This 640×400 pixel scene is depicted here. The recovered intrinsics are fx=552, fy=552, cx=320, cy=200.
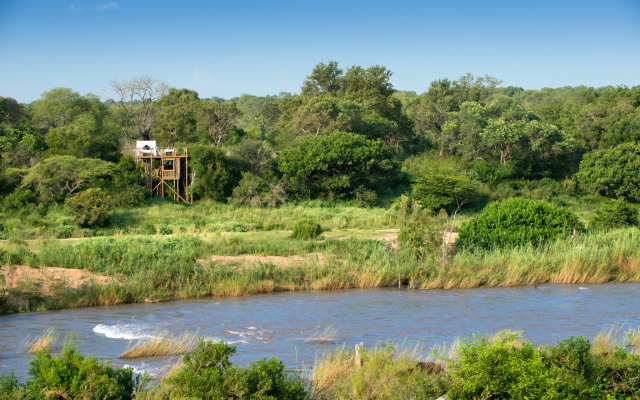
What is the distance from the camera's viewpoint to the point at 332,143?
3806 cm

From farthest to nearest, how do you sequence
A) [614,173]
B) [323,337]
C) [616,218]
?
1. [614,173]
2. [616,218]
3. [323,337]

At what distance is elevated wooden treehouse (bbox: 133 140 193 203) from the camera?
121 feet

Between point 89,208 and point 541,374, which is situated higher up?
point 541,374

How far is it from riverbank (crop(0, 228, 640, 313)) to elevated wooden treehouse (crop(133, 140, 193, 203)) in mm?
15045

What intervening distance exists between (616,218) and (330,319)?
18656mm

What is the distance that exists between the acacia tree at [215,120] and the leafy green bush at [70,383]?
41.6m

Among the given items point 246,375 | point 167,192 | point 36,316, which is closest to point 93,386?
point 246,375

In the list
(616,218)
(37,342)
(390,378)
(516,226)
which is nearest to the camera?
(390,378)

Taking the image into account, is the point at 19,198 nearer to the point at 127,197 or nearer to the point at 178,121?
the point at 127,197

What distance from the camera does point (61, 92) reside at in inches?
2078

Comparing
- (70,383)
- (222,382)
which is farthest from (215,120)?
(222,382)

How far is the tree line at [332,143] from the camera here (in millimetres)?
35094

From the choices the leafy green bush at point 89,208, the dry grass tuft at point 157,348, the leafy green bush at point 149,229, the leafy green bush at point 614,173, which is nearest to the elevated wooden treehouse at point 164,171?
the leafy green bush at point 149,229

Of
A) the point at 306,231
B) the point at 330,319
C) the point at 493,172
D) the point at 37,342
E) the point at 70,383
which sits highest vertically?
the point at 493,172
